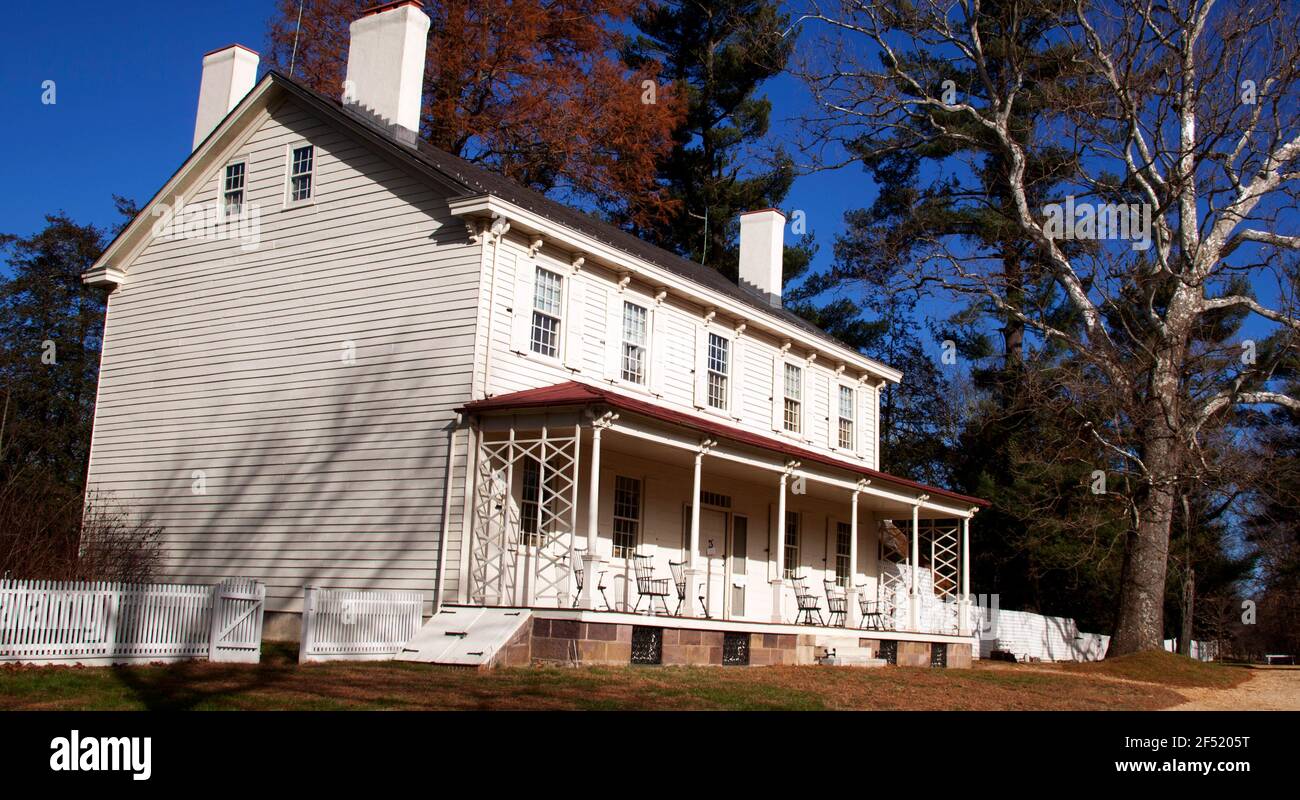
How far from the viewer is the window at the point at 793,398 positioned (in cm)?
2573

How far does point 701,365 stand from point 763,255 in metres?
7.38

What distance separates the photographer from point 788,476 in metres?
21.4

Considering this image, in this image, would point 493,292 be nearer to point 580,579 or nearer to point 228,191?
point 580,579

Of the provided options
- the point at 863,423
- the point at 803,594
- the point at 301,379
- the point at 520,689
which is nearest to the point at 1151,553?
the point at 863,423

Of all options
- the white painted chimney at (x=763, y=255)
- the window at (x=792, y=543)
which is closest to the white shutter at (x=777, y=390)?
the window at (x=792, y=543)

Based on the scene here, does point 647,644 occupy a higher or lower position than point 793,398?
lower

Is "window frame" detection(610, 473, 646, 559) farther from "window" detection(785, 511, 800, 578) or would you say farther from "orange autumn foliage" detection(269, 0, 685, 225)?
"orange autumn foliage" detection(269, 0, 685, 225)

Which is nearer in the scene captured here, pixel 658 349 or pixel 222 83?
pixel 658 349

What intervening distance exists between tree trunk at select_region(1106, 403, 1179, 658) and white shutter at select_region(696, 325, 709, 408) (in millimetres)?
10039

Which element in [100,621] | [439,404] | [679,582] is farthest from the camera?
[679,582]

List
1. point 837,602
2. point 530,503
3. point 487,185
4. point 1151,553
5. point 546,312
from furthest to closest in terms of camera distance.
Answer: point 1151,553
point 837,602
point 487,185
point 546,312
point 530,503

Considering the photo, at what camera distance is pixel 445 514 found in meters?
17.9
